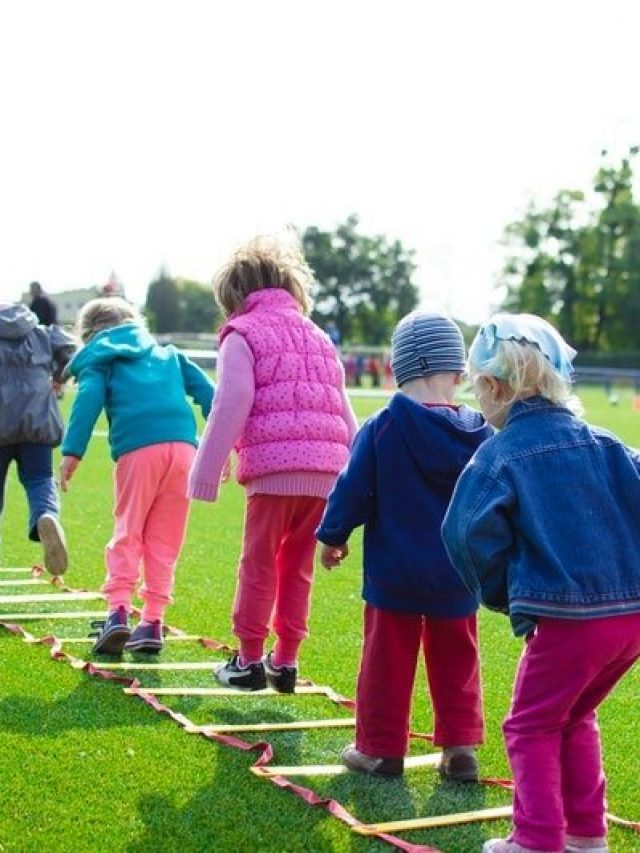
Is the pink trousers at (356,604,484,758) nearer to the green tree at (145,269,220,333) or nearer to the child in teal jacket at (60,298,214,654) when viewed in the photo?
the child in teal jacket at (60,298,214,654)

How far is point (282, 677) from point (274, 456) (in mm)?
966

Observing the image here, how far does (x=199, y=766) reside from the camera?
15.2 feet

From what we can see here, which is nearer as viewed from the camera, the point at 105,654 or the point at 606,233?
the point at 105,654

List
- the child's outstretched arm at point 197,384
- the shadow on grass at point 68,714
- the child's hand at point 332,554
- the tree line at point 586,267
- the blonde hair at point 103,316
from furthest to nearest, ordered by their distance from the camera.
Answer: the tree line at point 586,267, the blonde hair at point 103,316, the child's outstretched arm at point 197,384, the shadow on grass at point 68,714, the child's hand at point 332,554

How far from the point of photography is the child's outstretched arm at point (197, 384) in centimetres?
680

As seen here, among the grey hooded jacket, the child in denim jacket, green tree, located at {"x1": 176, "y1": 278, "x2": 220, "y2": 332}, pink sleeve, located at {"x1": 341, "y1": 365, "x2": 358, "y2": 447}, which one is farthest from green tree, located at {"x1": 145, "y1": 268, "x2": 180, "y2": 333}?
the child in denim jacket

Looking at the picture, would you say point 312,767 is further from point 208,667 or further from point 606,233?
point 606,233

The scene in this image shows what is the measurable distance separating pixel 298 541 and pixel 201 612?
84.5 inches

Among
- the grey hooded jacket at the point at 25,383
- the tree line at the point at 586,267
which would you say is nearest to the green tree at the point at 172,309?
the tree line at the point at 586,267

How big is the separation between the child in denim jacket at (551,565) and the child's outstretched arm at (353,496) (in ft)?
2.74

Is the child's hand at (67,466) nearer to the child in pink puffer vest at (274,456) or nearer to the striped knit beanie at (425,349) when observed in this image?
the child in pink puffer vest at (274,456)

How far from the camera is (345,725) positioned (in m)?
5.37

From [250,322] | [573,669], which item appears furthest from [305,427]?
[573,669]

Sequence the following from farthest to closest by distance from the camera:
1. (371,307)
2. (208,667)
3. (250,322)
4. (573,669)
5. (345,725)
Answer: (371,307) → (208,667) → (250,322) → (345,725) → (573,669)
